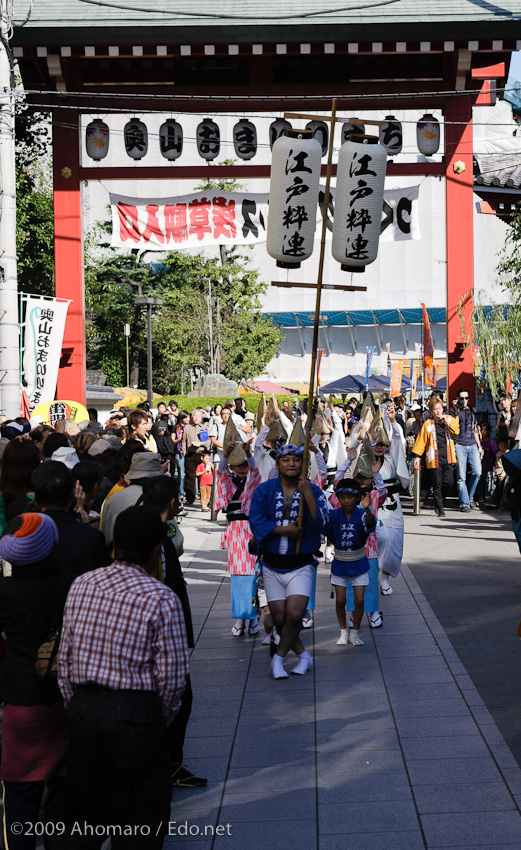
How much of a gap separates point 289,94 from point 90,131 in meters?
3.85

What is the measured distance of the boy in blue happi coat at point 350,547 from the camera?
794 centimetres

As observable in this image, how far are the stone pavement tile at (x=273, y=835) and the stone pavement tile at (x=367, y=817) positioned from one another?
0.08 meters

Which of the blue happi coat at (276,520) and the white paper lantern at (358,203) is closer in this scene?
the blue happi coat at (276,520)

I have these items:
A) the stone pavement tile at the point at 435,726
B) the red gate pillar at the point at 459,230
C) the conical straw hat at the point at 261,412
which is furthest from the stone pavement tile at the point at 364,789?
the red gate pillar at the point at 459,230

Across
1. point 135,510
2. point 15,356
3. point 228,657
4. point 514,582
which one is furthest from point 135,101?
point 135,510

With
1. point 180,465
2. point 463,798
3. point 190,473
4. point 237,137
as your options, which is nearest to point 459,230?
point 237,137

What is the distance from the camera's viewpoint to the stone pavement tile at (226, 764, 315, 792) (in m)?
5.02

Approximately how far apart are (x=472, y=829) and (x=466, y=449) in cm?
1263

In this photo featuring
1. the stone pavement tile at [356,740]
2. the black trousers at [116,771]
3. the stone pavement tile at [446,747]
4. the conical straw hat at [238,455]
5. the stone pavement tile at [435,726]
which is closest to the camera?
the black trousers at [116,771]

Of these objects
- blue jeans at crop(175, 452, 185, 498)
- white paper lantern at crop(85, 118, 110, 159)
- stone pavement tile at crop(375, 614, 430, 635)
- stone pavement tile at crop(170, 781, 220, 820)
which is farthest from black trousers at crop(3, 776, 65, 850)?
white paper lantern at crop(85, 118, 110, 159)

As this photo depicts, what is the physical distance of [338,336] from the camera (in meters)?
74.7

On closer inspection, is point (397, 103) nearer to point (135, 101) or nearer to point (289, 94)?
point (289, 94)

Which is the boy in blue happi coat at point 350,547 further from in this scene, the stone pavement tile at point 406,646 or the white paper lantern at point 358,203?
the white paper lantern at point 358,203

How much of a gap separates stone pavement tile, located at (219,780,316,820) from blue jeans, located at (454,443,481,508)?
12.2 metres
